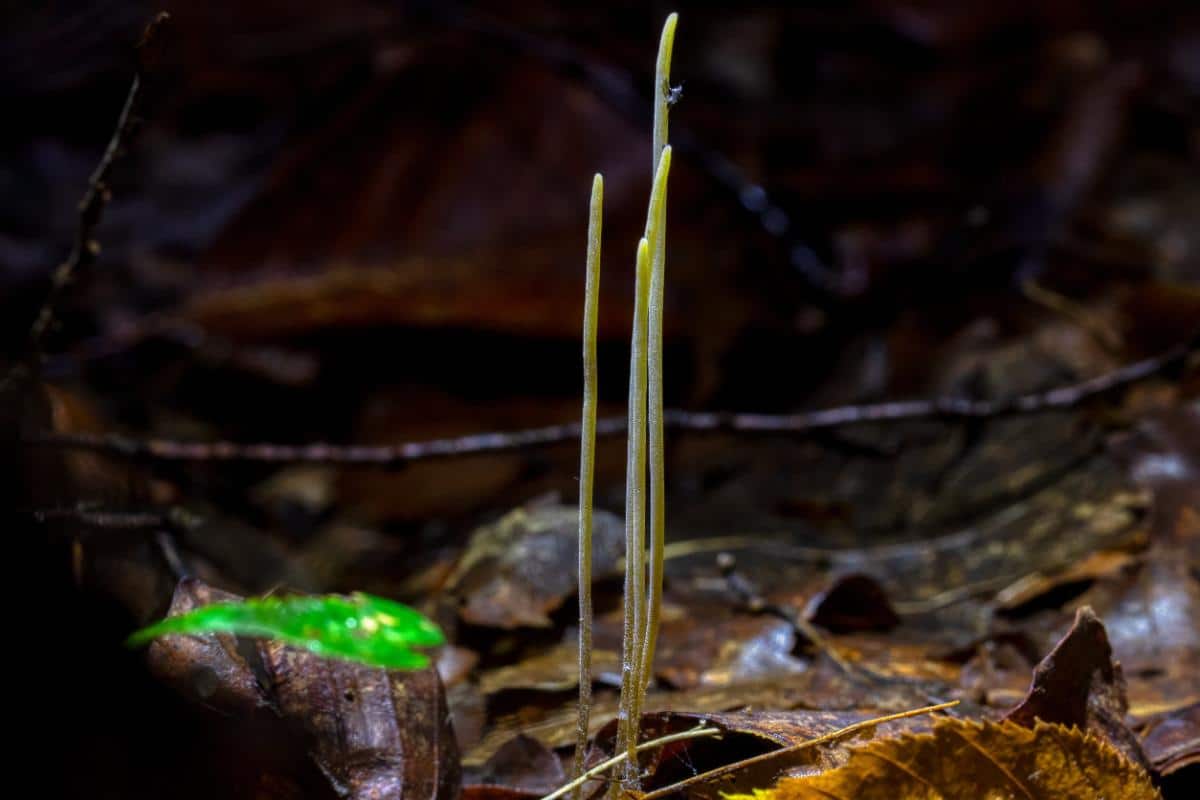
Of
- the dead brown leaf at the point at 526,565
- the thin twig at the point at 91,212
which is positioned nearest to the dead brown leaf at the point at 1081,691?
the dead brown leaf at the point at 526,565

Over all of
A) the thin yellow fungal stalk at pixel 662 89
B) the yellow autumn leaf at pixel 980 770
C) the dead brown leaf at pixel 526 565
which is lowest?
the yellow autumn leaf at pixel 980 770

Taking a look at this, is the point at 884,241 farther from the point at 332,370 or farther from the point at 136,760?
the point at 136,760

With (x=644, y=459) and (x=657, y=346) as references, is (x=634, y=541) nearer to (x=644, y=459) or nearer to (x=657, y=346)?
(x=644, y=459)

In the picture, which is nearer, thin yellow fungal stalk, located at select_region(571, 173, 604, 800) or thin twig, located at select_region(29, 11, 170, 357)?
thin yellow fungal stalk, located at select_region(571, 173, 604, 800)

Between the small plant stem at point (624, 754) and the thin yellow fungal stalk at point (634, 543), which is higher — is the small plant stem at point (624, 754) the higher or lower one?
the lower one

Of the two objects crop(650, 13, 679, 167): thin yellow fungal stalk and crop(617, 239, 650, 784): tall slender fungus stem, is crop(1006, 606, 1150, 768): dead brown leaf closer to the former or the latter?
crop(617, 239, 650, 784): tall slender fungus stem

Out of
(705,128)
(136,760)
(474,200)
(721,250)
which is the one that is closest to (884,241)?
(721,250)

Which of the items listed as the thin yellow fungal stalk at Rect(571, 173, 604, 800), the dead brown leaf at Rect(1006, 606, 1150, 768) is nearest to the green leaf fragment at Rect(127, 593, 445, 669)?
the thin yellow fungal stalk at Rect(571, 173, 604, 800)

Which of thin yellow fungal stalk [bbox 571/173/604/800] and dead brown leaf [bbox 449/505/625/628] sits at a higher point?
thin yellow fungal stalk [bbox 571/173/604/800]

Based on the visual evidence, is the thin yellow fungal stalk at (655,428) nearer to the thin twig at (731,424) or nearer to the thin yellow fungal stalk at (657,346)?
the thin yellow fungal stalk at (657,346)
